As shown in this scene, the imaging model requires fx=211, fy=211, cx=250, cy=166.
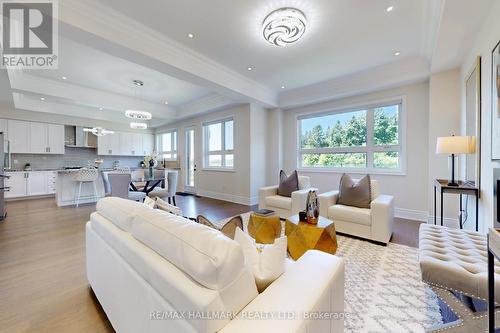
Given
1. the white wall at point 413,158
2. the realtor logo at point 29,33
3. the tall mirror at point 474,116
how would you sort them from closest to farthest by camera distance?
1. the realtor logo at point 29,33
2. the tall mirror at point 474,116
3. the white wall at point 413,158

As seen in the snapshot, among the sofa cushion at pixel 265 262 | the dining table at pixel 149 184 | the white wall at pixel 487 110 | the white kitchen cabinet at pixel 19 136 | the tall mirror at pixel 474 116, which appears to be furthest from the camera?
the white kitchen cabinet at pixel 19 136

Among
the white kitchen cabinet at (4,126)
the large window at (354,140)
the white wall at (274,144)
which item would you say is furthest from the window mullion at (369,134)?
the white kitchen cabinet at (4,126)

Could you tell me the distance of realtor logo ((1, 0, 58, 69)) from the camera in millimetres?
2287

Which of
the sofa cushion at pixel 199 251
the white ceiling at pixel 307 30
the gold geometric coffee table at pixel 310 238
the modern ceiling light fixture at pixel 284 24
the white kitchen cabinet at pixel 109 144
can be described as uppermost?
the white ceiling at pixel 307 30

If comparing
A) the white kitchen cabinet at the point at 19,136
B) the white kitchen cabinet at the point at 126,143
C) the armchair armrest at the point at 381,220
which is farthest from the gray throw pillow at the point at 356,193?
the white kitchen cabinet at the point at 19,136

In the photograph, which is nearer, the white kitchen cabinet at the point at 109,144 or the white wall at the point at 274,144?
the white wall at the point at 274,144

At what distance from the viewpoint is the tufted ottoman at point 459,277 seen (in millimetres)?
1168

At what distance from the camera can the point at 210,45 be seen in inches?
129

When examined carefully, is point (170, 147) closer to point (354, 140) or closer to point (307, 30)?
point (354, 140)

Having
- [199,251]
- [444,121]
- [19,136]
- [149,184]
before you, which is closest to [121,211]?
[199,251]

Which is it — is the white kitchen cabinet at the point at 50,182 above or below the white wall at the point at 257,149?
below

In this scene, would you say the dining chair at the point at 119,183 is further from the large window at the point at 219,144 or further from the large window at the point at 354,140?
the large window at the point at 354,140

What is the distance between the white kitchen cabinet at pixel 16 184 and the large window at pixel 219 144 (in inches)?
196

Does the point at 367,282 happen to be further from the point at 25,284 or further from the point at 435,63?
the point at 435,63
